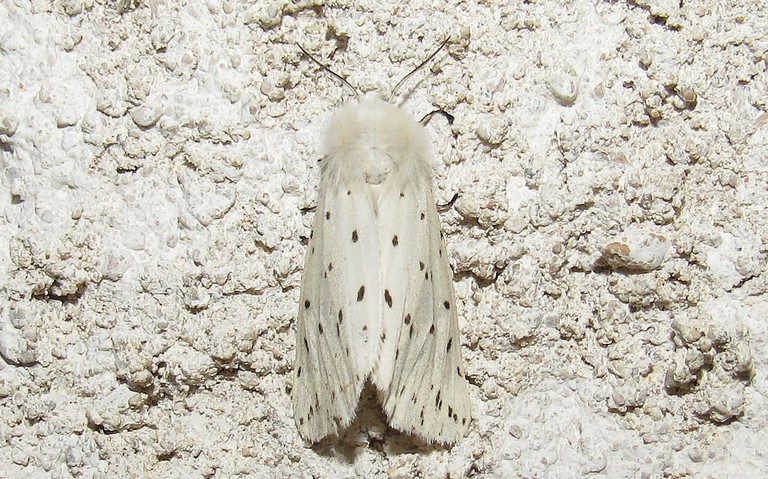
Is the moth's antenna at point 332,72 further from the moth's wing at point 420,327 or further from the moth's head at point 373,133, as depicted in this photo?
the moth's wing at point 420,327

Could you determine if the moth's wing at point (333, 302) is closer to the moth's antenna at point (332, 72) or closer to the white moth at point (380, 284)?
the white moth at point (380, 284)

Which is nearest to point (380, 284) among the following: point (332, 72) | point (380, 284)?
point (380, 284)

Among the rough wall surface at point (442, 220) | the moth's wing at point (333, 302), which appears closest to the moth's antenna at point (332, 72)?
the rough wall surface at point (442, 220)

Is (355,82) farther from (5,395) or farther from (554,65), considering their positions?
(5,395)

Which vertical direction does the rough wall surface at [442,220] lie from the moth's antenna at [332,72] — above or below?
below

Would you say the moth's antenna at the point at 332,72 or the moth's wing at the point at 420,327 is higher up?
the moth's antenna at the point at 332,72

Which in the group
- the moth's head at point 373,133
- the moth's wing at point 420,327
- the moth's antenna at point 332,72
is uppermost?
the moth's antenna at point 332,72

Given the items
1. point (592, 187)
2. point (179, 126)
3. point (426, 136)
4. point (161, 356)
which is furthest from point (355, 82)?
point (161, 356)

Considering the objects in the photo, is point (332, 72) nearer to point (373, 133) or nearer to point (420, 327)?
point (373, 133)

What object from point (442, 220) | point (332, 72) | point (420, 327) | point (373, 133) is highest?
point (332, 72)

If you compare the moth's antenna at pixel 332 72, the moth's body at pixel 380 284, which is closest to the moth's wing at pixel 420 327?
the moth's body at pixel 380 284
